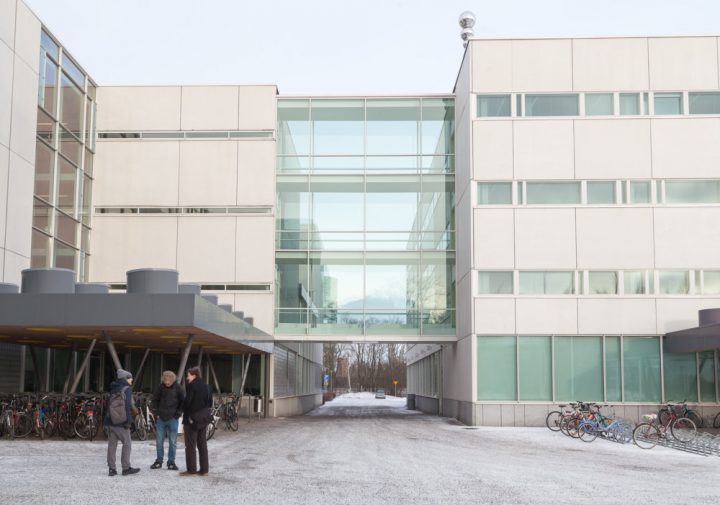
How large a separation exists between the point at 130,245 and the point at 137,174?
9.06ft

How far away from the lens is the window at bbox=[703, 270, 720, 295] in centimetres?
2744

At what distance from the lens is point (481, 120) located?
28641 mm

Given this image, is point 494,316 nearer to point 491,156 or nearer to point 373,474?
point 491,156

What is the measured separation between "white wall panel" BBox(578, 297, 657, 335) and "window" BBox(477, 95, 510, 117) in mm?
7014

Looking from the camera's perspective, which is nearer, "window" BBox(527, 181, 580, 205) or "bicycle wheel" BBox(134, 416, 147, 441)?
"bicycle wheel" BBox(134, 416, 147, 441)

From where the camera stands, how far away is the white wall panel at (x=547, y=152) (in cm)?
2842

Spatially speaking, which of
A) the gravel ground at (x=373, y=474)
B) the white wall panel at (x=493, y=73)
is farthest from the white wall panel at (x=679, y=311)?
the white wall panel at (x=493, y=73)

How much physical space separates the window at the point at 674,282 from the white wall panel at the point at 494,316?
4980 mm

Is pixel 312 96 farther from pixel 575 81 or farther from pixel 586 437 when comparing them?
pixel 586 437

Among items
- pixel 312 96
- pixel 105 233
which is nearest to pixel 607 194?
pixel 312 96

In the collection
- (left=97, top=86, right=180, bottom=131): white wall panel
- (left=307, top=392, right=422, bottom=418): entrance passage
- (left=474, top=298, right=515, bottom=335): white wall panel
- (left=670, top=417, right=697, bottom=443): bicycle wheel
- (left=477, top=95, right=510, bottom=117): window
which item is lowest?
(left=307, top=392, right=422, bottom=418): entrance passage

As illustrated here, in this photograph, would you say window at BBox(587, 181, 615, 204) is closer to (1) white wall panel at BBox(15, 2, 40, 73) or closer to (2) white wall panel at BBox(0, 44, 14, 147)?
(1) white wall panel at BBox(15, 2, 40, 73)

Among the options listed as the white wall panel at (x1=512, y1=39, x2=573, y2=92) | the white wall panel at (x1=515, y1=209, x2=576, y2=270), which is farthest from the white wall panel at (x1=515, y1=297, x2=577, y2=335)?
the white wall panel at (x1=512, y1=39, x2=573, y2=92)

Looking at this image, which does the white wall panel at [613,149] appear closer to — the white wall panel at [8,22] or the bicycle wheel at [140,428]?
the bicycle wheel at [140,428]
